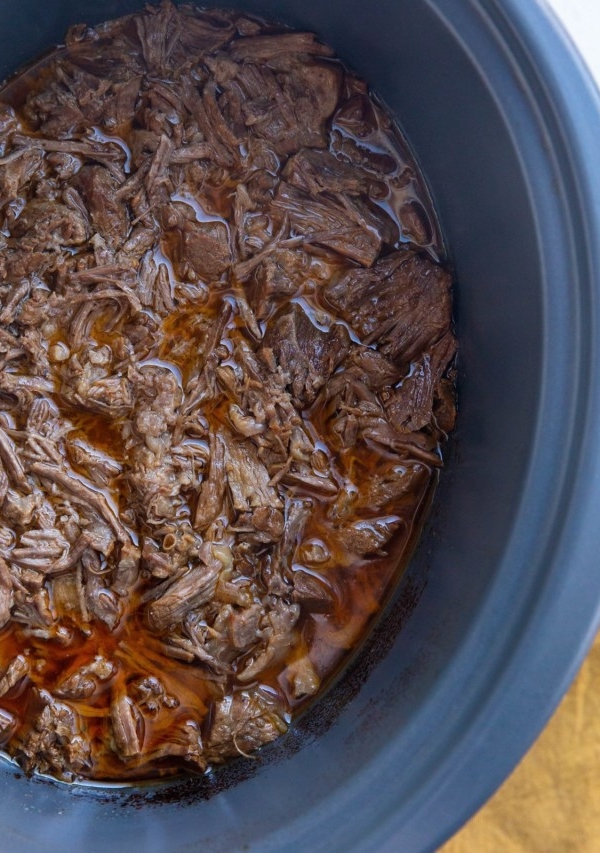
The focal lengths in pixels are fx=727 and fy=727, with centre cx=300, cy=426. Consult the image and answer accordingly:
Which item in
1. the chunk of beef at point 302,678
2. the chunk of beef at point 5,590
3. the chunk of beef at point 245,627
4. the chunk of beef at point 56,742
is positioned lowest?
the chunk of beef at point 56,742

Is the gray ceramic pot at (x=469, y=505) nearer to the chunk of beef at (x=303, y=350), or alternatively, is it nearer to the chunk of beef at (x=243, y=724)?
the chunk of beef at (x=243, y=724)

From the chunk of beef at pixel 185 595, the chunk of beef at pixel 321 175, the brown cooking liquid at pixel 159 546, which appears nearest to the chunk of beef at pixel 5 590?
the brown cooking liquid at pixel 159 546

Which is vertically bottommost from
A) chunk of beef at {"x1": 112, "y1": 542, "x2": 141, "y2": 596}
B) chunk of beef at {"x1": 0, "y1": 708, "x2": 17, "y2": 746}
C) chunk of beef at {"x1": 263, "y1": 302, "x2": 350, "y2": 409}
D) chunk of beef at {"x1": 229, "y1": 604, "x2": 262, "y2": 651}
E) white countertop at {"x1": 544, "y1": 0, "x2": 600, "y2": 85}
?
chunk of beef at {"x1": 0, "y1": 708, "x2": 17, "y2": 746}

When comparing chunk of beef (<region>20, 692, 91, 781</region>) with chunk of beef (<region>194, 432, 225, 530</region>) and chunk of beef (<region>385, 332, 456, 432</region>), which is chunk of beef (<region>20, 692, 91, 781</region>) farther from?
chunk of beef (<region>385, 332, 456, 432</region>)

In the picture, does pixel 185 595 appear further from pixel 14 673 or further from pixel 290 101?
pixel 290 101

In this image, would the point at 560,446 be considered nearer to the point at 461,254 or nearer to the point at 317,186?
the point at 461,254

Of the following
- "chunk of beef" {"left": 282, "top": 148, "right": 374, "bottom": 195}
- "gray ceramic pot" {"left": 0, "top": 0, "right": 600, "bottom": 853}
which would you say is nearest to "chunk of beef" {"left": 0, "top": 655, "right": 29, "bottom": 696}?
"gray ceramic pot" {"left": 0, "top": 0, "right": 600, "bottom": 853}
